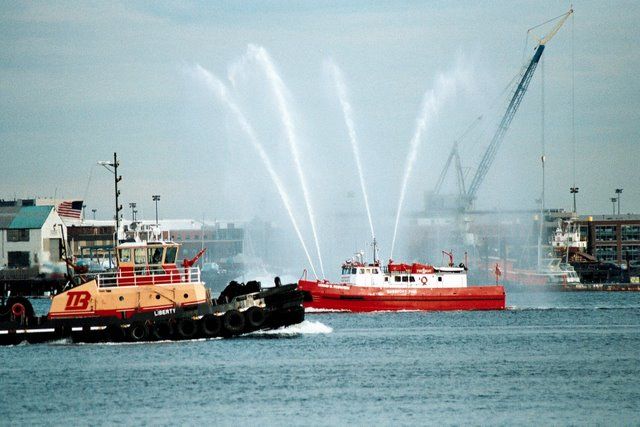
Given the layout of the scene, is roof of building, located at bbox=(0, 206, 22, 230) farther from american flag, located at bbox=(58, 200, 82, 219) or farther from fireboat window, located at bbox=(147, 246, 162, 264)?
fireboat window, located at bbox=(147, 246, 162, 264)

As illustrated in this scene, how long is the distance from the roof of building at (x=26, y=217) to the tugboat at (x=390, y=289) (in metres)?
66.1

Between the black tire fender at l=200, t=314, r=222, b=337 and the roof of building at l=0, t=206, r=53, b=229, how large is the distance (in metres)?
86.0

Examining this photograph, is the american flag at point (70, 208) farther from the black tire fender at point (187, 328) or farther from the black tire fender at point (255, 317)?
the black tire fender at point (187, 328)

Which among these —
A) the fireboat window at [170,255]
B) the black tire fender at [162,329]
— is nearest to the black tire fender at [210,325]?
the black tire fender at [162,329]

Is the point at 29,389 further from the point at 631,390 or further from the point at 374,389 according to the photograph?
the point at 631,390

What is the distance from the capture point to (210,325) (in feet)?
177

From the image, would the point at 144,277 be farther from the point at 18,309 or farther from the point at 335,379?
the point at 335,379

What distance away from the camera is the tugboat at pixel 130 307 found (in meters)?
52.3

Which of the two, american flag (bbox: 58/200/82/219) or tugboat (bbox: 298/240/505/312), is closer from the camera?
tugboat (bbox: 298/240/505/312)

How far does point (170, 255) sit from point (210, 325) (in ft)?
12.6

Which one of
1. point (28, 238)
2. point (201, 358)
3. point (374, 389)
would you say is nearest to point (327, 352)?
point (201, 358)

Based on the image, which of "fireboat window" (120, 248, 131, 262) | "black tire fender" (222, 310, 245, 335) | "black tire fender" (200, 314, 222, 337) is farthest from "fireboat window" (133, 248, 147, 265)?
"black tire fender" (222, 310, 245, 335)

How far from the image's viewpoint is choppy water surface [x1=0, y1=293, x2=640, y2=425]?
37.8 meters

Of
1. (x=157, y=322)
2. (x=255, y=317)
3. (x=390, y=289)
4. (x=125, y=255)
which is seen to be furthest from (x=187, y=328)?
(x=390, y=289)
